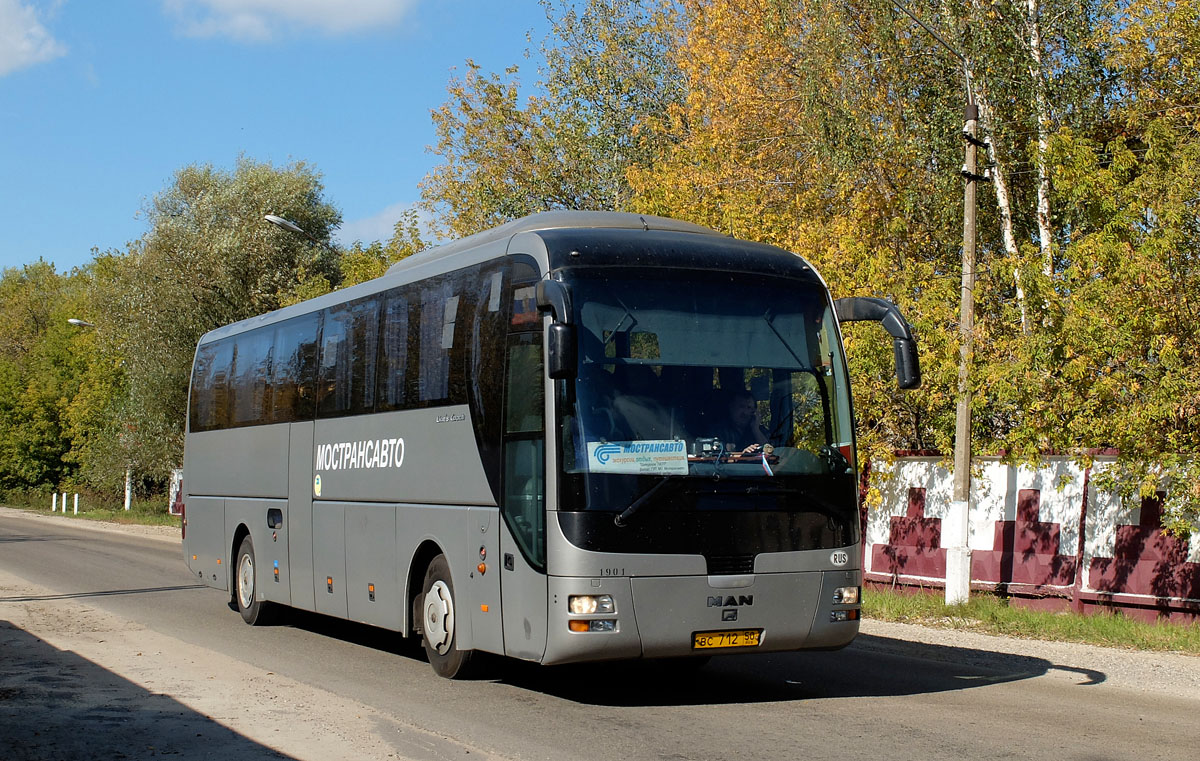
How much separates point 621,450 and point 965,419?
10411 mm

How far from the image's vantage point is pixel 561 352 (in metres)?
9.07

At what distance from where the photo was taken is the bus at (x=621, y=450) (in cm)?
941

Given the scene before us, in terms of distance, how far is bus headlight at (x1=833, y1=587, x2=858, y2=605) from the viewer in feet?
33.2

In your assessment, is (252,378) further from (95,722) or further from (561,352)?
(561,352)

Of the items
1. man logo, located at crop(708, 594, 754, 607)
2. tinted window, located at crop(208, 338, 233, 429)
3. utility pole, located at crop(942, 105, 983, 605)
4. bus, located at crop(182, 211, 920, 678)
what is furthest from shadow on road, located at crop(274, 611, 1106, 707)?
tinted window, located at crop(208, 338, 233, 429)

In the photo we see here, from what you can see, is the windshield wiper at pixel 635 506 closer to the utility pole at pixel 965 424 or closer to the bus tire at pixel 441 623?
the bus tire at pixel 441 623

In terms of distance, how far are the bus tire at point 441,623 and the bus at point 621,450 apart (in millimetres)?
26

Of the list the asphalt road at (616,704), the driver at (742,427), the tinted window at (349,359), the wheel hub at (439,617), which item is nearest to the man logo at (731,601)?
the asphalt road at (616,704)

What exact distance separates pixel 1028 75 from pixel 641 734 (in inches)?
884

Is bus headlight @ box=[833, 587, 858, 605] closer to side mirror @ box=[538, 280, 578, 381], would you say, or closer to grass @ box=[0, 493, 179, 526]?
side mirror @ box=[538, 280, 578, 381]

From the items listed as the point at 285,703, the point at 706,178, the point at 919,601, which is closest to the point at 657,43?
the point at 706,178

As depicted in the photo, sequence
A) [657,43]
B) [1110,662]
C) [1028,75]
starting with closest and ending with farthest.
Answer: [1110,662], [1028,75], [657,43]

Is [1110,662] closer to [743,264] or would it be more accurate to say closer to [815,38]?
[743,264]

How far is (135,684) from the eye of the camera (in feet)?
35.6
